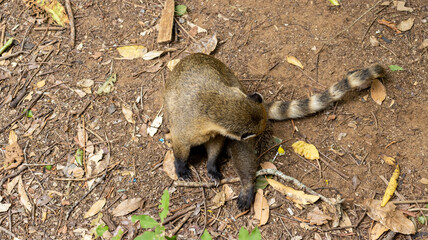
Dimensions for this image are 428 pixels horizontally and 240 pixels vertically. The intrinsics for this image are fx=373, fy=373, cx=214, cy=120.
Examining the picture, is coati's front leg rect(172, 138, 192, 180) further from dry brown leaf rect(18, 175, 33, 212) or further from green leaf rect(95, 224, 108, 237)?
dry brown leaf rect(18, 175, 33, 212)

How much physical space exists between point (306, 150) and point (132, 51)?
10.8 feet

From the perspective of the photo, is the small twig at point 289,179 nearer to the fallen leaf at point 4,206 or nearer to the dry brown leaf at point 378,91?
the dry brown leaf at point 378,91

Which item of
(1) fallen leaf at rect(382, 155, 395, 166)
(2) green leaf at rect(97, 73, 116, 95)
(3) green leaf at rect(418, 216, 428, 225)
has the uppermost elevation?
(2) green leaf at rect(97, 73, 116, 95)

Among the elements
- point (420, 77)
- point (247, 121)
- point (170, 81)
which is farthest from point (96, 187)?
point (420, 77)

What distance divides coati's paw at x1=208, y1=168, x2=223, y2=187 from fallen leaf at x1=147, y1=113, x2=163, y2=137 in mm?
1048

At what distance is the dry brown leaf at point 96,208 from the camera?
4836mm

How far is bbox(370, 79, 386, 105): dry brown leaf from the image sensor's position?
5.38 metres

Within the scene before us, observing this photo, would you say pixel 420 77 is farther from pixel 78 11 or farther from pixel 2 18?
pixel 2 18

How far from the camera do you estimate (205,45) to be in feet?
20.3

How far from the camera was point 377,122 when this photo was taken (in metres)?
5.23

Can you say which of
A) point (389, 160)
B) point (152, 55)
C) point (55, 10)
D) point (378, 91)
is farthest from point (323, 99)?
point (55, 10)

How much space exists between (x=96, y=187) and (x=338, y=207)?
3143mm

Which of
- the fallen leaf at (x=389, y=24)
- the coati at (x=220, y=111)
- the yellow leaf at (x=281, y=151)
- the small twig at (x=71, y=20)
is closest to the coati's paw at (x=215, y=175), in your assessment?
A: the coati at (x=220, y=111)

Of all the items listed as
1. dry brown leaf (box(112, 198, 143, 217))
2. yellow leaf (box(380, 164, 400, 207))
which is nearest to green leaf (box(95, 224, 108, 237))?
dry brown leaf (box(112, 198, 143, 217))
